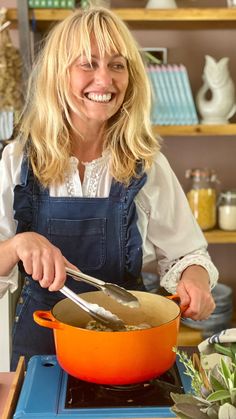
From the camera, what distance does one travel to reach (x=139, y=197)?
139cm

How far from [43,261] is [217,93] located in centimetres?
147

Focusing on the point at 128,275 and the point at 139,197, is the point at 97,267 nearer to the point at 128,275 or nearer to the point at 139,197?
the point at 128,275

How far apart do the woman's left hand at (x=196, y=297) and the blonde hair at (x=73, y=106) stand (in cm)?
31

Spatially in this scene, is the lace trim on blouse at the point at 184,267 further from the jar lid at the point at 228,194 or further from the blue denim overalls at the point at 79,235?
the jar lid at the point at 228,194

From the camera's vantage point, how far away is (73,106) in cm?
130

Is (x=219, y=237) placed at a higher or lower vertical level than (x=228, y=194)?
lower

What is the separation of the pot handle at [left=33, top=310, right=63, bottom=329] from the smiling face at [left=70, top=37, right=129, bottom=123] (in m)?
0.54

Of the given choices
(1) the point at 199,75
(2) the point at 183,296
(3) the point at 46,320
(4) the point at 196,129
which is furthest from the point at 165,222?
(1) the point at 199,75

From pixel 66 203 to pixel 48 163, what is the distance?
0.10m

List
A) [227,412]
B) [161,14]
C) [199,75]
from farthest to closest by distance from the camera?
[199,75]
[161,14]
[227,412]

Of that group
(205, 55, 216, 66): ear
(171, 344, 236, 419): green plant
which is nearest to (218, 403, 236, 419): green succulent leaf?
(171, 344, 236, 419): green plant

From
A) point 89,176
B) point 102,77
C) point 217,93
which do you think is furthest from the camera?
point 217,93

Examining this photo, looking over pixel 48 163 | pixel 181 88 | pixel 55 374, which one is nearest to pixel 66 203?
pixel 48 163

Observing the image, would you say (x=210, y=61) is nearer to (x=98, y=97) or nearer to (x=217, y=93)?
(x=217, y=93)
